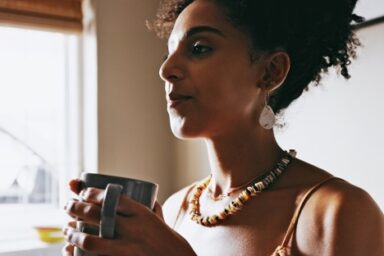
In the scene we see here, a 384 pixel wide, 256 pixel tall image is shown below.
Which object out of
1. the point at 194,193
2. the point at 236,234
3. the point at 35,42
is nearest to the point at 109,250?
the point at 236,234

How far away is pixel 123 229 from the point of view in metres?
0.63

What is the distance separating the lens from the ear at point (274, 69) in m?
0.91

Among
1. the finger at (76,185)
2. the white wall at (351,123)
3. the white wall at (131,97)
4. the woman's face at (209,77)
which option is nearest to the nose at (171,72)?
the woman's face at (209,77)

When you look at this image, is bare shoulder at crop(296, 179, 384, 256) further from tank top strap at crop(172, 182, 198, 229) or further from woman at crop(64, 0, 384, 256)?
tank top strap at crop(172, 182, 198, 229)

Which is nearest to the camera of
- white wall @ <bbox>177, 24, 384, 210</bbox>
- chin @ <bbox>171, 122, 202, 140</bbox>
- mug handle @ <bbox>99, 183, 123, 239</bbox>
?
mug handle @ <bbox>99, 183, 123, 239</bbox>

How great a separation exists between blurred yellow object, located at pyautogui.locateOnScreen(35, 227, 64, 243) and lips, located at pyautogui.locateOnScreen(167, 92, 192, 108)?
137 centimetres

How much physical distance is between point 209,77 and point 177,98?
6 cm

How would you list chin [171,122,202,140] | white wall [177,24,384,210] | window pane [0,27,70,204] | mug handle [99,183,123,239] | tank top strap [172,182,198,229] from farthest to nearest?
window pane [0,27,70,204] < white wall [177,24,384,210] < tank top strap [172,182,198,229] < chin [171,122,202,140] < mug handle [99,183,123,239]

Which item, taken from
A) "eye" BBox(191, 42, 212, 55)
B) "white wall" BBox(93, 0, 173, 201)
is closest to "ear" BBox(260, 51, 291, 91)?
"eye" BBox(191, 42, 212, 55)

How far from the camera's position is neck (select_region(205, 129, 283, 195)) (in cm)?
91

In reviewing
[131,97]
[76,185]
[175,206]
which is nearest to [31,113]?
[131,97]

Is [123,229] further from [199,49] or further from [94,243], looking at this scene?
[199,49]

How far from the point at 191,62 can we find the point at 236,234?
287 mm

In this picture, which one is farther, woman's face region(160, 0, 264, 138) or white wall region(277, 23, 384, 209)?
white wall region(277, 23, 384, 209)
